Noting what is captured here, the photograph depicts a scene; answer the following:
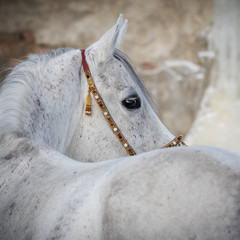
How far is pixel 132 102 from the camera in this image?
1852 millimetres

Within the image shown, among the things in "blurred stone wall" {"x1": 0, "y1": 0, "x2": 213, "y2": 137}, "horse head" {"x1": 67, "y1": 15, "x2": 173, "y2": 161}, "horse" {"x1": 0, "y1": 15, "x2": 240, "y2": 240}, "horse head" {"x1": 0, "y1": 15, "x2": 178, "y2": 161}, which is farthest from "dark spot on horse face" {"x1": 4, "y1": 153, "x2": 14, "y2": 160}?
"blurred stone wall" {"x1": 0, "y1": 0, "x2": 213, "y2": 137}

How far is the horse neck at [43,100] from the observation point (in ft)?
5.12

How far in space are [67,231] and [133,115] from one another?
911 mm

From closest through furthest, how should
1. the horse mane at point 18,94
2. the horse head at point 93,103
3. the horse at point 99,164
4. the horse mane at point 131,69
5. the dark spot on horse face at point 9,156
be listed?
the horse at point 99,164 < the dark spot on horse face at point 9,156 < the horse mane at point 18,94 < the horse head at point 93,103 < the horse mane at point 131,69

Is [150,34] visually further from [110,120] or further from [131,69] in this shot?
[110,120]

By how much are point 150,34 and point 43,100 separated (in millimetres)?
4155

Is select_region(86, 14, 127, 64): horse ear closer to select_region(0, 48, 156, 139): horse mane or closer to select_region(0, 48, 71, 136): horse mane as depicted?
select_region(0, 48, 156, 139): horse mane

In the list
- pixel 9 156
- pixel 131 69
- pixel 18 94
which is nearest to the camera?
pixel 9 156

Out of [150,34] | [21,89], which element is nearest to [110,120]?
[21,89]

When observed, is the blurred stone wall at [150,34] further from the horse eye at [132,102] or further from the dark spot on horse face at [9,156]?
the dark spot on horse face at [9,156]

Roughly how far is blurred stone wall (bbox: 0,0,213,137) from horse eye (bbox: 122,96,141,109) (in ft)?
12.2

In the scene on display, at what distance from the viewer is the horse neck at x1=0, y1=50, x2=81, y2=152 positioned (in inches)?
61.4

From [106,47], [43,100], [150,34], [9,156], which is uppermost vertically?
[150,34]

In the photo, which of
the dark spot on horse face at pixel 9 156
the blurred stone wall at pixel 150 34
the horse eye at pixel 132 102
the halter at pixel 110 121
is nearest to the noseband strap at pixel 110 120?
the halter at pixel 110 121
